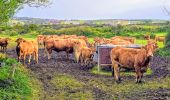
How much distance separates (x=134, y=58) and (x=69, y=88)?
3.85 m

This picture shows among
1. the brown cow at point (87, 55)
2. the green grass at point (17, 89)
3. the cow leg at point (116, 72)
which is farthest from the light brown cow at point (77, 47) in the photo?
the green grass at point (17, 89)

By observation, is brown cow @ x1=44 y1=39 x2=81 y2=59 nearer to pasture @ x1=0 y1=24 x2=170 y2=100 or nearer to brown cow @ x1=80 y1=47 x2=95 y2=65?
brown cow @ x1=80 y1=47 x2=95 y2=65

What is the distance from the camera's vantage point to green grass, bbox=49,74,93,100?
1692cm

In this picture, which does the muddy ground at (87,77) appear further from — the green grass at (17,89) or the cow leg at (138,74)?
the cow leg at (138,74)

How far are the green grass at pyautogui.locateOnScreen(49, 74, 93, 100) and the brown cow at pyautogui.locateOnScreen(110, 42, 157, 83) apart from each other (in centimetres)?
215

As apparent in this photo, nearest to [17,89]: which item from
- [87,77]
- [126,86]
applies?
[126,86]

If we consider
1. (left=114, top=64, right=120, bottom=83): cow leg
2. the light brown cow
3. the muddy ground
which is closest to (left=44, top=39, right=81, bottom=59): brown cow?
the light brown cow

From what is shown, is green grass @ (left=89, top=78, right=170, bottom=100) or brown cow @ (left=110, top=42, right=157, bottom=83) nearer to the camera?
green grass @ (left=89, top=78, right=170, bottom=100)

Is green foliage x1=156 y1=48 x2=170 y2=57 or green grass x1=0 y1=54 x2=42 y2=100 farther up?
green grass x1=0 y1=54 x2=42 y2=100

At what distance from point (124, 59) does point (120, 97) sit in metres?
5.37

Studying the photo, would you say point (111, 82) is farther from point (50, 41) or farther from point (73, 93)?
point (50, 41)

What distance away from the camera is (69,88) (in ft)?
62.9

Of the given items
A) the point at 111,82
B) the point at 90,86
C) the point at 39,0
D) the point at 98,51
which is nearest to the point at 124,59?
the point at 111,82

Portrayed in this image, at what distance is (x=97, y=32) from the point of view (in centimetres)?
8044
